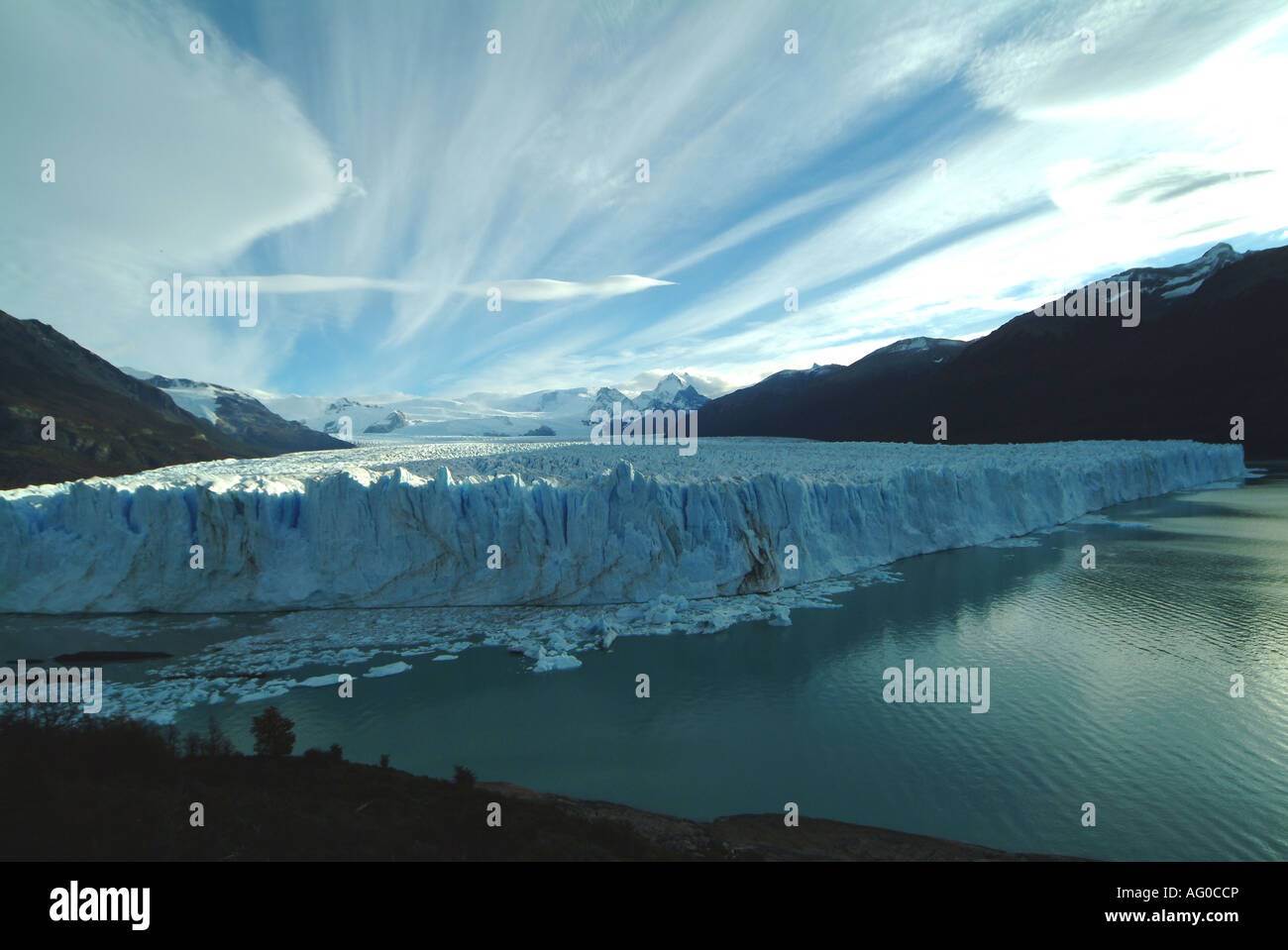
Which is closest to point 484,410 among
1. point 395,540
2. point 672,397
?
point 672,397

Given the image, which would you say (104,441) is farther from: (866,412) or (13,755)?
(866,412)

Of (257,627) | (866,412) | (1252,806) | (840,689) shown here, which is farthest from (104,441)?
(866,412)

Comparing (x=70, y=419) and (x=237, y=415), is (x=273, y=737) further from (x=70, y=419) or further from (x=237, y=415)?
(x=237, y=415)

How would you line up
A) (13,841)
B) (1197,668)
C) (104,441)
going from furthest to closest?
(104,441) < (1197,668) < (13,841)

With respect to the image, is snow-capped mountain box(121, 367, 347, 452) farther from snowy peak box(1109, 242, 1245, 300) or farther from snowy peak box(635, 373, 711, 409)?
snowy peak box(1109, 242, 1245, 300)

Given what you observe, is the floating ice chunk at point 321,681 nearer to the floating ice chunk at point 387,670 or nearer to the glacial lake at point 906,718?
the glacial lake at point 906,718

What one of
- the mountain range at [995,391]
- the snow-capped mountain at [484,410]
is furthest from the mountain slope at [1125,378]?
the snow-capped mountain at [484,410]
